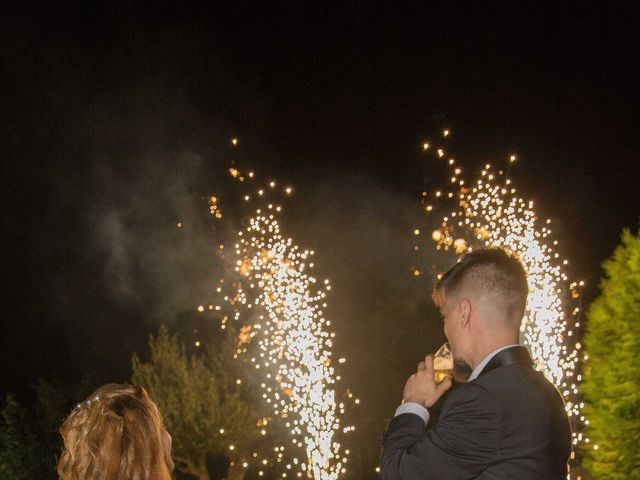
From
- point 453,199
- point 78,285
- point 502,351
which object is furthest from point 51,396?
point 502,351

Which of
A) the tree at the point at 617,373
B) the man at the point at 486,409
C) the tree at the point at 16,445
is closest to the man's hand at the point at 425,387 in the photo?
the man at the point at 486,409

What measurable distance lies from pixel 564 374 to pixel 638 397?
1040cm

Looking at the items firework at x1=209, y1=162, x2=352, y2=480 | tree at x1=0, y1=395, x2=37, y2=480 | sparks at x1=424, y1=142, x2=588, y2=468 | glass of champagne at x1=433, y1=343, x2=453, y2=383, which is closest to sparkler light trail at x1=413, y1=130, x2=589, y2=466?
sparks at x1=424, y1=142, x2=588, y2=468

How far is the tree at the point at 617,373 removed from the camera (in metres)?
10.4

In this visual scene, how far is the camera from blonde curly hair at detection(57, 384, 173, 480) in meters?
3.21

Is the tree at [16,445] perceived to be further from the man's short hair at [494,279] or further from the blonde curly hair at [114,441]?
the man's short hair at [494,279]

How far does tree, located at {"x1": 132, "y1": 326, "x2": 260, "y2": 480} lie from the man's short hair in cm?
2575

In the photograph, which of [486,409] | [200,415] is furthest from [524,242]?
[200,415]

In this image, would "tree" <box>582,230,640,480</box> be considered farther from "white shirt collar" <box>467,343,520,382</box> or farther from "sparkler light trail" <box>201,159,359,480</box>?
"white shirt collar" <box>467,343,520,382</box>

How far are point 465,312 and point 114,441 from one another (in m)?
1.55

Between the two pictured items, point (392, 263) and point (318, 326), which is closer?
point (318, 326)

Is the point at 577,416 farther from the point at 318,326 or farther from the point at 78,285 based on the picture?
the point at 78,285

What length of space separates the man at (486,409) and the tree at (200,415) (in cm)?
2578

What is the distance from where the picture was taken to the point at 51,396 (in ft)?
105
